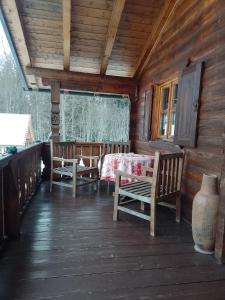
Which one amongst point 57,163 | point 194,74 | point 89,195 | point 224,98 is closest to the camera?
point 224,98

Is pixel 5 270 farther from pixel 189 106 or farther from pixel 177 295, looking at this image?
pixel 189 106

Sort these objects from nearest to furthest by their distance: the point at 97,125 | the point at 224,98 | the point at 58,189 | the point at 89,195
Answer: the point at 224,98, the point at 89,195, the point at 58,189, the point at 97,125

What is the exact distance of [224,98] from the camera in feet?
7.06

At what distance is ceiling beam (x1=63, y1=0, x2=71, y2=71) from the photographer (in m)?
2.98

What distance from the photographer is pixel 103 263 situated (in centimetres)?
181

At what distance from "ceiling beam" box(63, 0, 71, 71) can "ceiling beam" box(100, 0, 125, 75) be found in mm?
617

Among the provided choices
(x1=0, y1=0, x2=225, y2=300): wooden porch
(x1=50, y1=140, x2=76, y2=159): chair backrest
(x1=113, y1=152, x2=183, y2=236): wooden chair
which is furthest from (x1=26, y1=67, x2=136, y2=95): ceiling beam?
(x1=113, y1=152, x2=183, y2=236): wooden chair

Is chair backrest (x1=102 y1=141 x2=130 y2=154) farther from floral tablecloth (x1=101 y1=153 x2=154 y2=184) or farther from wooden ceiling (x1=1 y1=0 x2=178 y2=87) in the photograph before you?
wooden ceiling (x1=1 y1=0 x2=178 y2=87)

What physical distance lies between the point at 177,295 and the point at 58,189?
2854mm

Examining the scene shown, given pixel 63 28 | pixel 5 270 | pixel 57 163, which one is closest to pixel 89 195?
pixel 57 163

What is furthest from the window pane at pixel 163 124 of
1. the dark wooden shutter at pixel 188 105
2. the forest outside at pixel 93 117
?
the forest outside at pixel 93 117

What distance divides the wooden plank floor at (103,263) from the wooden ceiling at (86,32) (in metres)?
2.80

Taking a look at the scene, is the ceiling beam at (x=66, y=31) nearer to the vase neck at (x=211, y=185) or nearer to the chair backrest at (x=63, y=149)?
the chair backrest at (x=63, y=149)

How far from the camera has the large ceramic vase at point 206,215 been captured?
1.97 meters
